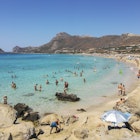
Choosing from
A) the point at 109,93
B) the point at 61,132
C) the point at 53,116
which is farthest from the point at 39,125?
the point at 109,93

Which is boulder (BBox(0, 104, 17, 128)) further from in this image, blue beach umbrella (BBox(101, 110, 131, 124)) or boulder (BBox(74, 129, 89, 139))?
blue beach umbrella (BBox(101, 110, 131, 124))

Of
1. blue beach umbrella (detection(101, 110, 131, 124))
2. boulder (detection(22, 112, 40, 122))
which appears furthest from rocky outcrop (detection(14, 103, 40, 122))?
blue beach umbrella (detection(101, 110, 131, 124))

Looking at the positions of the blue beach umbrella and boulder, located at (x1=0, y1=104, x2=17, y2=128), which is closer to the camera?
the blue beach umbrella

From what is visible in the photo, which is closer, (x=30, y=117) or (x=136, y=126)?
(x=136, y=126)

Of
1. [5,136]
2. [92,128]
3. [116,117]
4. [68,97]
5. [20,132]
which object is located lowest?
[68,97]

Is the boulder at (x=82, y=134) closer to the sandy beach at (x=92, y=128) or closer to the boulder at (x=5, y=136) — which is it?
the sandy beach at (x=92, y=128)

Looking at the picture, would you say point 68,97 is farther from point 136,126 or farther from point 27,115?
point 136,126

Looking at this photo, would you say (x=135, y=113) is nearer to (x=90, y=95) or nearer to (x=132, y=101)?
(x=132, y=101)

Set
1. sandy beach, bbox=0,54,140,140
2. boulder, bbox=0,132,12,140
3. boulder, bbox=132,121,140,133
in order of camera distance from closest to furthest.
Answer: sandy beach, bbox=0,54,140,140 → boulder, bbox=0,132,12,140 → boulder, bbox=132,121,140,133

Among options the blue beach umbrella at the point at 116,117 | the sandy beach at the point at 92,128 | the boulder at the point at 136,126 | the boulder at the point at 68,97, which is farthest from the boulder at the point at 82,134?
the boulder at the point at 68,97

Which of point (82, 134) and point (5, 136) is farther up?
point (5, 136)

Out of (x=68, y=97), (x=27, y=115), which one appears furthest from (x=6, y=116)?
(x=68, y=97)

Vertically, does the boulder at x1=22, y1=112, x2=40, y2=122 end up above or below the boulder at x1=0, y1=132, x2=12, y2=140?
below

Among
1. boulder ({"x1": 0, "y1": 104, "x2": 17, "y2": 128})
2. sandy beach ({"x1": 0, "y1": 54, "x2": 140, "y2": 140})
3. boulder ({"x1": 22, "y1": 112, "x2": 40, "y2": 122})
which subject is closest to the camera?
sandy beach ({"x1": 0, "y1": 54, "x2": 140, "y2": 140})
